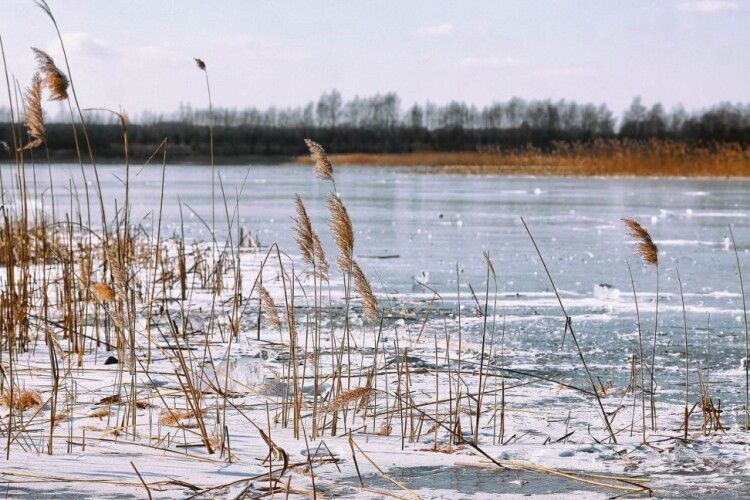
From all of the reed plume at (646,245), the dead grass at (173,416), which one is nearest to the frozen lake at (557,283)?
the reed plume at (646,245)

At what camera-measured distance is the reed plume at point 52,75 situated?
9.30ft

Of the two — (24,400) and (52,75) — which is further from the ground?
(52,75)

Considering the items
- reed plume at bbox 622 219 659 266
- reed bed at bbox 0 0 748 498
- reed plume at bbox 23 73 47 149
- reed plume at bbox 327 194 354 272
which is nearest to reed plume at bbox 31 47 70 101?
reed bed at bbox 0 0 748 498

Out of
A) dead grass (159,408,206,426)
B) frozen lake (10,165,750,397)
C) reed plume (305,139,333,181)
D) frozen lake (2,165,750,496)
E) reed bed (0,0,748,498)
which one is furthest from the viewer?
frozen lake (10,165,750,397)

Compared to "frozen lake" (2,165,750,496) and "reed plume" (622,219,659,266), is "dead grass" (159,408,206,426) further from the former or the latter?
"reed plume" (622,219,659,266)

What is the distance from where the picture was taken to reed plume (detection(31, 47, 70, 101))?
112 inches

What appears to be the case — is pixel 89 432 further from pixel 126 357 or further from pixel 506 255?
pixel 506 255

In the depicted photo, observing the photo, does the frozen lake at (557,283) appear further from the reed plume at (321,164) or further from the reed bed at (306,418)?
the reed plume at (321,164)

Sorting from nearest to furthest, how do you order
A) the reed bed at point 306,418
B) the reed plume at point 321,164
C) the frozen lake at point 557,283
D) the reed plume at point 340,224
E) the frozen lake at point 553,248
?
the reed bed at point 306,418
the reed plume at point 340,224
the reed plume at point 321,164
the frozen lake at point 557,283
the frozen lake at point 553,248

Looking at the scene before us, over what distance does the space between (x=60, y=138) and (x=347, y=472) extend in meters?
59.4

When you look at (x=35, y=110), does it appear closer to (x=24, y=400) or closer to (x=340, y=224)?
(x=24, y=400)

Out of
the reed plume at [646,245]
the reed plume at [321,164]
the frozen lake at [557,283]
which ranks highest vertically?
the reed plume at [321,164]

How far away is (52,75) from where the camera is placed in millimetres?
2838

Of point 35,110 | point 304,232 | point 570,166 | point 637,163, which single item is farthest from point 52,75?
point 570,166
